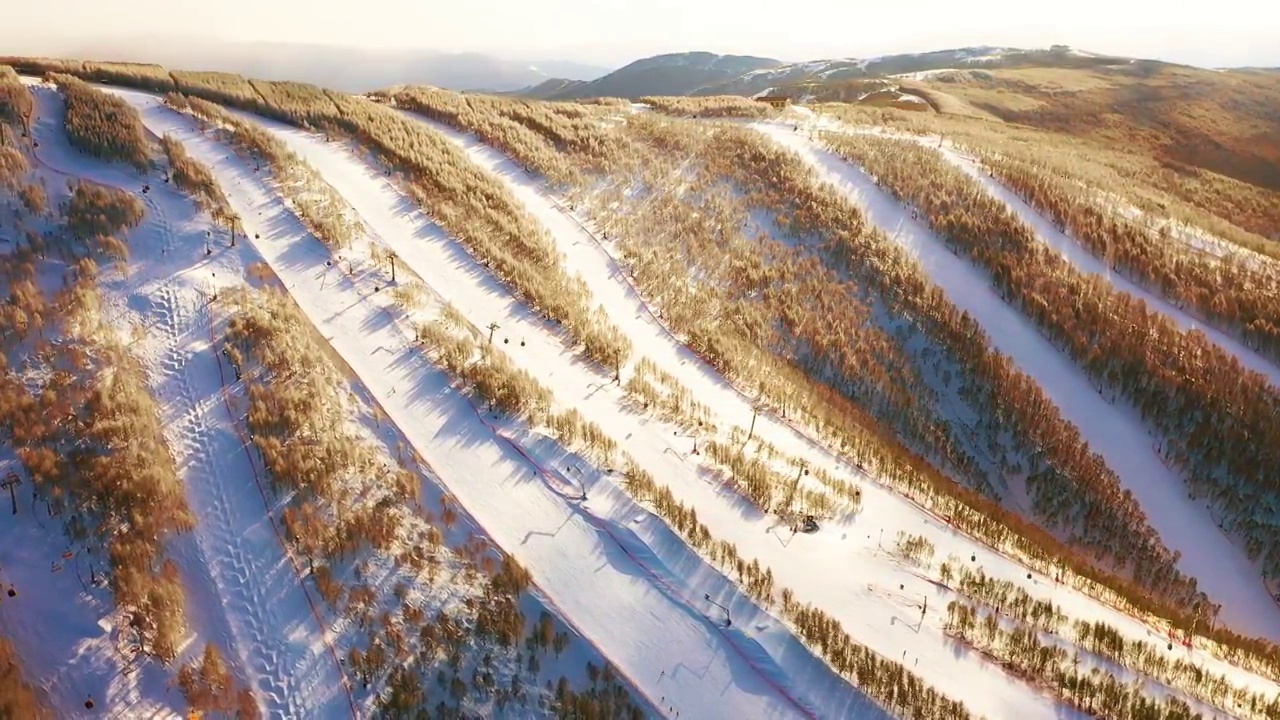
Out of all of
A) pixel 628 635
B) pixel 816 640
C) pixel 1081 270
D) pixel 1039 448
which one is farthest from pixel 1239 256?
pixel 628 635

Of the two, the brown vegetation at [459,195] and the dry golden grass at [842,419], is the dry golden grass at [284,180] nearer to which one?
the brown vegetation at [459,195]

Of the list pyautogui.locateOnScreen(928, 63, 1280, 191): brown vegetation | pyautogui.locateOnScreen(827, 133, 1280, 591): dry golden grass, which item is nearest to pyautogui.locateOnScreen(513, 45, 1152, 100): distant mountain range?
pyautogui.locateOnScreen(928, 63, 1280, 191): brown vegetation

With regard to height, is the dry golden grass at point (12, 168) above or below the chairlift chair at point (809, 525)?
above

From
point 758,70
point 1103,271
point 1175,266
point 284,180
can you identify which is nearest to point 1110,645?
point 1103,271

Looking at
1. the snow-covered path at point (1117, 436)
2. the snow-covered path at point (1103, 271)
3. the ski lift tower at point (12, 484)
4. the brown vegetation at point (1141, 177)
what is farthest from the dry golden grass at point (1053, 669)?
the brown vegetation at point (1141, 177)

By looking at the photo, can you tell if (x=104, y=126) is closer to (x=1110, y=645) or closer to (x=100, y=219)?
(x=100, y=219)

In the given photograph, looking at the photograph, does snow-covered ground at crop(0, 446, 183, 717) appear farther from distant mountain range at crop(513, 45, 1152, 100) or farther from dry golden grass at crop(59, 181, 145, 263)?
distant mountain range at crop(513, 45, 1152, 100)
